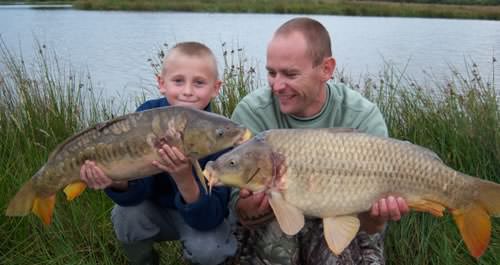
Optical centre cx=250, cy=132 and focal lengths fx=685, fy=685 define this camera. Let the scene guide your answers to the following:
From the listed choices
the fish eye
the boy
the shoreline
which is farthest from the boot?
the shoreline

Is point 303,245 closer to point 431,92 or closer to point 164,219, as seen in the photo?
point 164,219

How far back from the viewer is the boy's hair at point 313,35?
2.04 meters

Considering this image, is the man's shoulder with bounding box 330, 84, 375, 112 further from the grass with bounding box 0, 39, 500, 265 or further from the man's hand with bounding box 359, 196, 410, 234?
the grass with bounding box 0, 39, 500, 265

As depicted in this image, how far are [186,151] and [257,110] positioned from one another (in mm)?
472

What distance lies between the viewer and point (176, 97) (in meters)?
1.92

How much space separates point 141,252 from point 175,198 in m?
0.27

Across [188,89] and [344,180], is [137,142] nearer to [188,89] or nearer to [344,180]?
[188,89]

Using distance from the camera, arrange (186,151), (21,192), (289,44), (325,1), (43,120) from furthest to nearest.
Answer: (325,1), (43,120), (289,44), (21,192), (186,151)

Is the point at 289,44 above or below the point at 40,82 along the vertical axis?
above

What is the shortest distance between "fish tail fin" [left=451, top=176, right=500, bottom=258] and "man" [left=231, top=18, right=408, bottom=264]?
0.22 m

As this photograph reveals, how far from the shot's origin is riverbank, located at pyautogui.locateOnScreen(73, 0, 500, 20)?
20.6 metres

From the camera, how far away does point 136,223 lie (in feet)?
6.47

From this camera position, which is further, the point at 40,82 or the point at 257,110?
the point at 40,82

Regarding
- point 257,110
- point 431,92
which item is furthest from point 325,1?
point 257,110
